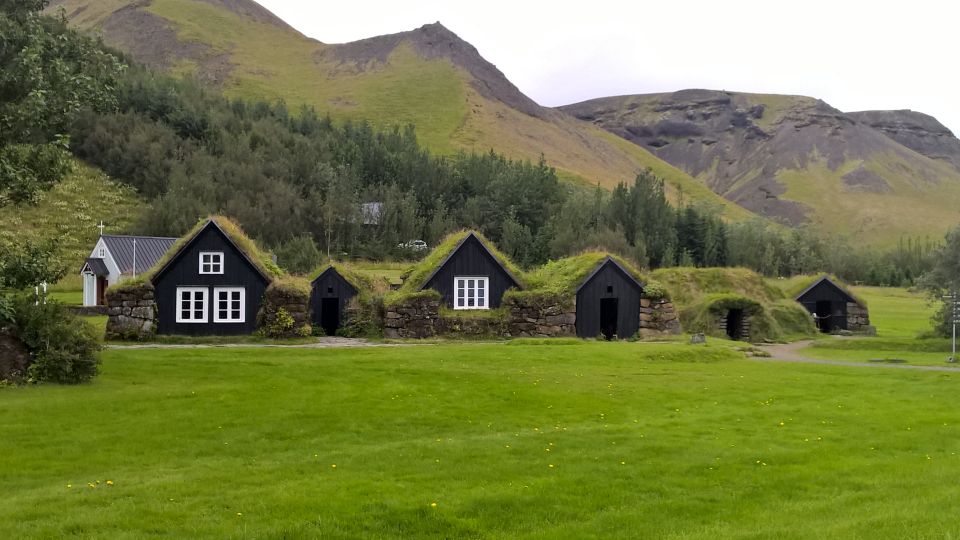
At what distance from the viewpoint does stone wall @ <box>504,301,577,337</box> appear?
4375 centimetres

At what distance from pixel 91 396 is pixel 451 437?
952cm

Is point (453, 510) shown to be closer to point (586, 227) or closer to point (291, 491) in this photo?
point (291, 491)

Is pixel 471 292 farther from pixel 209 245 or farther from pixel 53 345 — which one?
pixel 53 345

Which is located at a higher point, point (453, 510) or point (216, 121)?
point (216, 121)

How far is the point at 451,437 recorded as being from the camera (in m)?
16.3

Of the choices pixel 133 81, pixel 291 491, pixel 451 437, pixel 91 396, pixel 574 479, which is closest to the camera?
pixel 291 491

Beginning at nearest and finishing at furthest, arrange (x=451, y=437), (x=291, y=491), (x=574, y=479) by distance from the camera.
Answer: (x=291, y=491) → (x=574, y=479) → (x=451, y=437)

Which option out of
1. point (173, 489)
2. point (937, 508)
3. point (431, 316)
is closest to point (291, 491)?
point (173, 489)

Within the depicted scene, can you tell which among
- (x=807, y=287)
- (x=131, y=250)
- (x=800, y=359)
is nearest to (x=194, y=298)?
(x=131, y=250)

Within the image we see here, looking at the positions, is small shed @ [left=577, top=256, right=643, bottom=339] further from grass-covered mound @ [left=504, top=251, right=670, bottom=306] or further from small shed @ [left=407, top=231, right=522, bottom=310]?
small shed @ [left=407, top=231, right=522, bottom=310]

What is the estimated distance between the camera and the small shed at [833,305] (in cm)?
5688

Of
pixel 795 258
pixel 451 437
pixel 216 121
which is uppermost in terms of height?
pixel 216 121

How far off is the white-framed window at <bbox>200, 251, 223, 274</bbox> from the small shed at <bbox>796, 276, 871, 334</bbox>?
131ft

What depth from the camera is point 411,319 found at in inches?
1676
